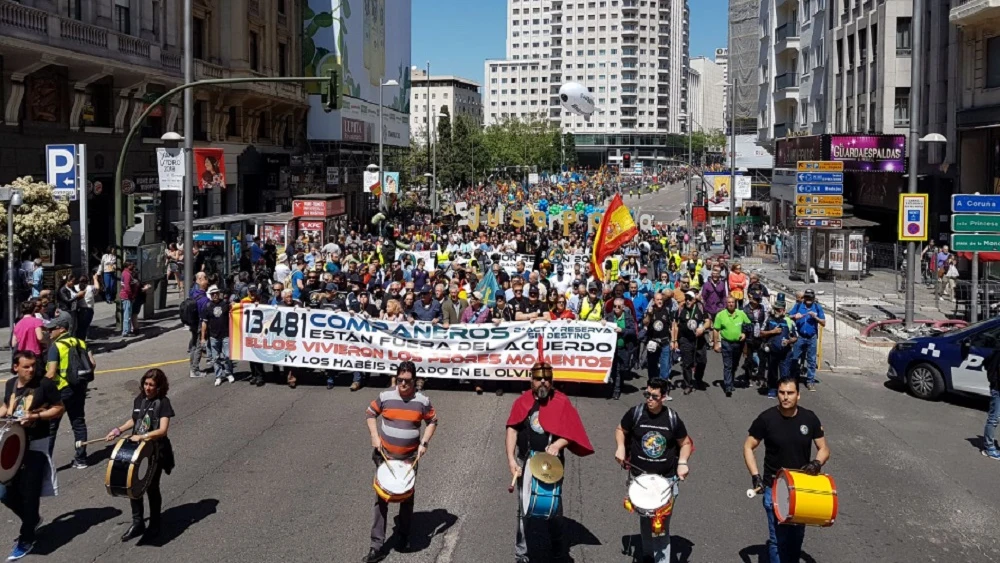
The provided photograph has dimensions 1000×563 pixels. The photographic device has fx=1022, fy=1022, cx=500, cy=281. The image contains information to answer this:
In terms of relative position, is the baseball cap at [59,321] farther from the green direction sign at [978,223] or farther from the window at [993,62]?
the window at [993,62]

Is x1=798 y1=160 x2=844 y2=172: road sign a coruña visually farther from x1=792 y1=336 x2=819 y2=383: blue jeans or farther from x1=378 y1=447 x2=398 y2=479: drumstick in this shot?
x1=378 y1=447 x2=398 y2=479: drumstick

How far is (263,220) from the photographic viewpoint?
34500 mm

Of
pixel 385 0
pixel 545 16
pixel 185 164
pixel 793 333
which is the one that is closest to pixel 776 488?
pixel 793 333

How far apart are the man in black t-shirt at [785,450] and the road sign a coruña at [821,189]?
78.2 ft

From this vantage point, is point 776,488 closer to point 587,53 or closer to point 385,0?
Result: point 385,0

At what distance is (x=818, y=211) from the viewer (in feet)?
99.2

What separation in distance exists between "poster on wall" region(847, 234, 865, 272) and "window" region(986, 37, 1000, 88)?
6072 mm

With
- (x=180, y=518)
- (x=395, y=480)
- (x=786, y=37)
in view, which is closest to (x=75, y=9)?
(x=180, y=518)

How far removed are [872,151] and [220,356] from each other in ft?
94.8

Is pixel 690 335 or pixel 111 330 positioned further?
pixel 111 330

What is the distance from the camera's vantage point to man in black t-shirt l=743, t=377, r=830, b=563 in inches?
291

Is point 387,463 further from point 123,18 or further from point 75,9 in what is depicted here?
point 123,18

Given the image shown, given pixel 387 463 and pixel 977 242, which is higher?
pixel 977 242

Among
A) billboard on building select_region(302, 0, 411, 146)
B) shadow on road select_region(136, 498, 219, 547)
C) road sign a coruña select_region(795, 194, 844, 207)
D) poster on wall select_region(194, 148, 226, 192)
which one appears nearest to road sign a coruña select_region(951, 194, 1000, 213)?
road sign a coruña select_region(795, 194, 844, 207)
